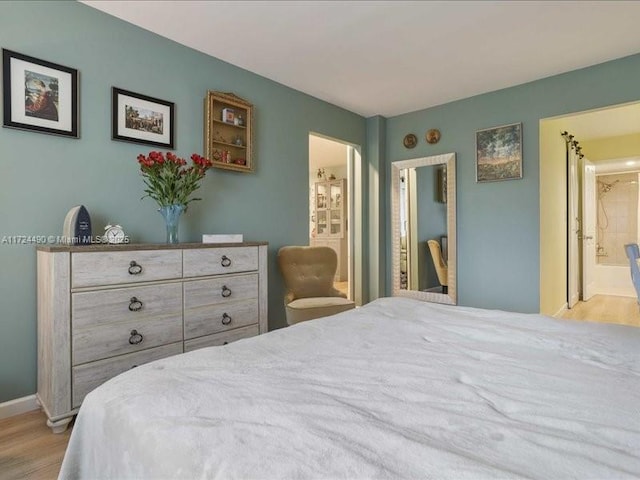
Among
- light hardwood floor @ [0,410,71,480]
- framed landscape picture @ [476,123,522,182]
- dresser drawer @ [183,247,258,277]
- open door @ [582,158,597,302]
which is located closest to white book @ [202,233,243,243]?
dresser drawer @ [183,247,258,277]

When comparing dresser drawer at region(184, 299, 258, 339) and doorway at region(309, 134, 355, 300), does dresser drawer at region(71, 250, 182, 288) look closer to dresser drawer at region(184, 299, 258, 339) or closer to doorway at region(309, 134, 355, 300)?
dresser drawer at region(184, 299, 258, 339)

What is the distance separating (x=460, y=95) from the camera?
3.84m

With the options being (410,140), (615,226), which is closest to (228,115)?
(410,140)

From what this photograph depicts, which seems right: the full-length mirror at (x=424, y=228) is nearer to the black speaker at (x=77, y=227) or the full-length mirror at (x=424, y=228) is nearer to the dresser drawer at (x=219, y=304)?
the dresser drawer at (x=219, y=304)

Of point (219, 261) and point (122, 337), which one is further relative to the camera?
point (219, 261)

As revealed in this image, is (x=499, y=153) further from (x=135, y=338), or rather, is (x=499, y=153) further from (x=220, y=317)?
(x=135, y=338)

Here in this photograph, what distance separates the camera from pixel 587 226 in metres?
5.31

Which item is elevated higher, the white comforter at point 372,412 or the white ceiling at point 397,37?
the white ceiling at point 397,37

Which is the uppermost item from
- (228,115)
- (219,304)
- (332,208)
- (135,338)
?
(228,115)

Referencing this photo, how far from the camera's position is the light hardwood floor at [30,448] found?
1.54m

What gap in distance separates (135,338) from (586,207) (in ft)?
19.8

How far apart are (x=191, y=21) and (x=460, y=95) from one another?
2.77 metres

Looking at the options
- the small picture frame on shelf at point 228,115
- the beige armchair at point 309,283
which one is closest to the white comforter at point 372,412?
the beige armchair at point 309,283

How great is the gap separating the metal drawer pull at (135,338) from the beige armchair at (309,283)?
1222mm
